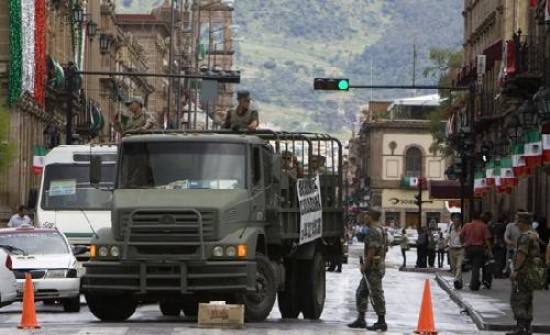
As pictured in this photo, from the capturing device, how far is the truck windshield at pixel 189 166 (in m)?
26.5

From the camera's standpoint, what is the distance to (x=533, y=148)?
47.6 meters

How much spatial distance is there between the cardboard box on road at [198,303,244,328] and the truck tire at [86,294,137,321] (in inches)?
81.8

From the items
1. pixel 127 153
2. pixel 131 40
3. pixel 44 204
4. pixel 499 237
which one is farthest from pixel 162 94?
pixel 127 153

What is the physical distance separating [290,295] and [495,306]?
7.54 m

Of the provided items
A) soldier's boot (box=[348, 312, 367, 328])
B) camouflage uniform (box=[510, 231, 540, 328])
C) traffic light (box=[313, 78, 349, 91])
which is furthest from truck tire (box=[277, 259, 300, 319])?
traffic light (box=[313, 78, 349, 91])

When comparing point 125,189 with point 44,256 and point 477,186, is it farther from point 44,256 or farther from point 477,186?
point 477,186

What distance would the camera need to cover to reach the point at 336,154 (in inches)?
1199

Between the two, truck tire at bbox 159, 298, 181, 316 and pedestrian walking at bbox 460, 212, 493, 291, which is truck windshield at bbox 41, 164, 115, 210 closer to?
truck tire at bbox 159, 298, 181, 316

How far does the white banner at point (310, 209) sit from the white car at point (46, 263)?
209 inches

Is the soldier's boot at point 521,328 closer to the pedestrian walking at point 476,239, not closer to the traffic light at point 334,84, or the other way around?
the pedestrian walking at point 476,239

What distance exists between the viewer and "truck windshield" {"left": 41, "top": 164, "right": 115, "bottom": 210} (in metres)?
35.3

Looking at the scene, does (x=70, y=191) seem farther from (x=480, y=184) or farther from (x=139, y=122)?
(x=480, y=184)

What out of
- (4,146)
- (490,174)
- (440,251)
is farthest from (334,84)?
(440,251)

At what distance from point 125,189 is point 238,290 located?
90.5 inches
